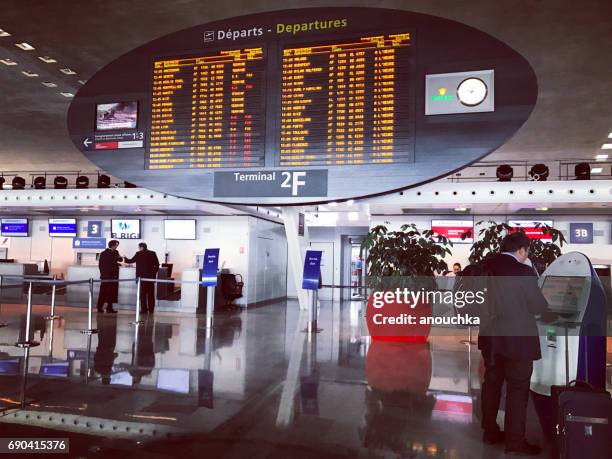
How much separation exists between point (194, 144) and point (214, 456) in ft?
6.56

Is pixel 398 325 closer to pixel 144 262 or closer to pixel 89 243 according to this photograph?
pixel 144 262

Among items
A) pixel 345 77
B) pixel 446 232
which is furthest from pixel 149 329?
pixel 446 232

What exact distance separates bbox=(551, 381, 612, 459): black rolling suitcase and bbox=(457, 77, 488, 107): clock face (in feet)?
5.90

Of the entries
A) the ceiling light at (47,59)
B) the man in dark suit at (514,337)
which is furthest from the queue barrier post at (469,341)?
the ceiling light at (47,59)

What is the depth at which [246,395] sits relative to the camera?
4.29 meters

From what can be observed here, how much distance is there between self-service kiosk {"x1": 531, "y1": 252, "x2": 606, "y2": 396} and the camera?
3719 millimetres

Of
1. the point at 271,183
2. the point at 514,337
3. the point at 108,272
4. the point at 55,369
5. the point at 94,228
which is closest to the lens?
the point at 271,183

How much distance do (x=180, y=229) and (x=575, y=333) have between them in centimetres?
1196

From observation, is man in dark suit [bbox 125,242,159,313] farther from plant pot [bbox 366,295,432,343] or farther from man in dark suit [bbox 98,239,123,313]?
plant pot [bbox 366,295,432,343]

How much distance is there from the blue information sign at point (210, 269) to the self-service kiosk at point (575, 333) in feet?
19.6

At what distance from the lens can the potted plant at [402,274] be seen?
758 centimetres

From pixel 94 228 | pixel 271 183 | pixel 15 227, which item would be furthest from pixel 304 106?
pixel 15 227

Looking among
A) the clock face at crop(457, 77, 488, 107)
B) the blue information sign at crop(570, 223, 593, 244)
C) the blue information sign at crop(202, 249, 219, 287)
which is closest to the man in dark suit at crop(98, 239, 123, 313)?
the blue information sign at crop(202, 249, 219, 287)

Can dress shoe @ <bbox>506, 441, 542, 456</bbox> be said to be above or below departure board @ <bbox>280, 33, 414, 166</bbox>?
below
